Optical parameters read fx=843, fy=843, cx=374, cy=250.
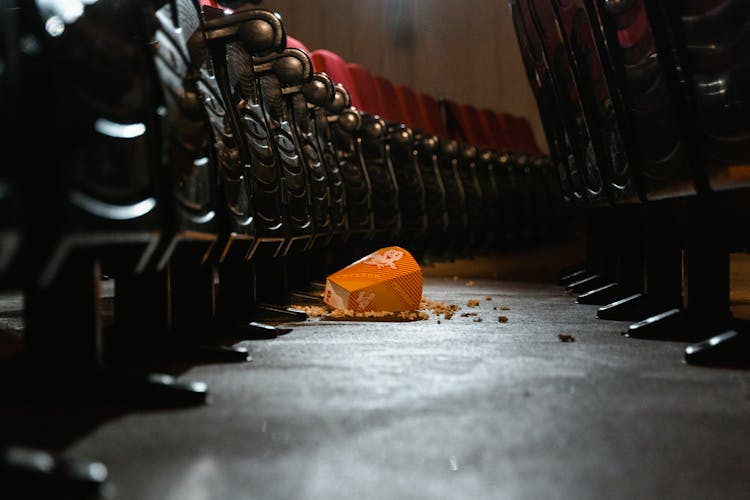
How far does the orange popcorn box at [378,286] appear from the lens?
2170 millimetres

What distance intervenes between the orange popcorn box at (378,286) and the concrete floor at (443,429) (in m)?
0.57

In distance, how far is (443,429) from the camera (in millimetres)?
928

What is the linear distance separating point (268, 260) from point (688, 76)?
4.50 feet

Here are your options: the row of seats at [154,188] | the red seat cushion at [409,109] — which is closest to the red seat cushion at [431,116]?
the red seat cushion at [409,109]

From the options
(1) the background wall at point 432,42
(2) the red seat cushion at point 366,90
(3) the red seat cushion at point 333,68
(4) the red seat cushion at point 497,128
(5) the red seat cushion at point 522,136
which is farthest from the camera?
(1) the background wall at point 432,42

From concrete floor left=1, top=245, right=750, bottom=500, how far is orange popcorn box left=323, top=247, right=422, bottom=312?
0.57m

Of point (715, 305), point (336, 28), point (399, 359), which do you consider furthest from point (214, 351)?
point (336, 28)

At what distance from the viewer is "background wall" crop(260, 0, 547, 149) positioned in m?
8.23

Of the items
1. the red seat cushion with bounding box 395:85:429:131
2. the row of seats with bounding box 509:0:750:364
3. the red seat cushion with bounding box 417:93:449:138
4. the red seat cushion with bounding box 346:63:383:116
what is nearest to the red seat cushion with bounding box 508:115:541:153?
the red seat cushion with bounding box 417:93:449:138

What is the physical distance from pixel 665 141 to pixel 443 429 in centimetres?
87

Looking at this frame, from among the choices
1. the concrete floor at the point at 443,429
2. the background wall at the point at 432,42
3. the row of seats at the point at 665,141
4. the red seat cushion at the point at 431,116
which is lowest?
the concrete floor at the point at 443,429

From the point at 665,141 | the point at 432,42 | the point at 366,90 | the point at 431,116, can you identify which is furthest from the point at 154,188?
the point at 432,42

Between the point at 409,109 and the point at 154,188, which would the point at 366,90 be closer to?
the point at 409,109

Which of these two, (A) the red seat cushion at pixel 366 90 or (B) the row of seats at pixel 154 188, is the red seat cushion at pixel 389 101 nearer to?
(A) the red seat cushion at pixel 366 90
